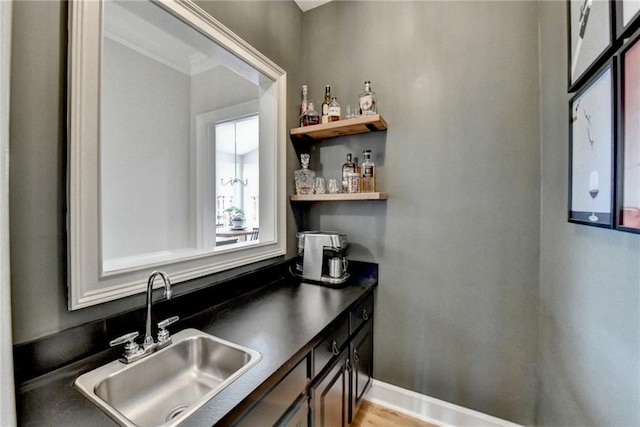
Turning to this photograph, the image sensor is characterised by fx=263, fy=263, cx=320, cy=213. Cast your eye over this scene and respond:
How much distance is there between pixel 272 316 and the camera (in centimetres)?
121

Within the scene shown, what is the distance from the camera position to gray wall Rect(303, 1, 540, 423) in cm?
143

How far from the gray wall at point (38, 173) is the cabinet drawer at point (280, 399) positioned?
25.2 inches

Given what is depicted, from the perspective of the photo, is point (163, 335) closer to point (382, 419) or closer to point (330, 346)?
point (330, 346)

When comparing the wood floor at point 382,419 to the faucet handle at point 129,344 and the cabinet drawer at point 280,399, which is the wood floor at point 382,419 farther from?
the faucet handle at point 129,344

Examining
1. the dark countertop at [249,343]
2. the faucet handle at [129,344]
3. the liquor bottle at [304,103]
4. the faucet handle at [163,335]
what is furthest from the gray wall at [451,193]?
the faucet handle at [129,344]

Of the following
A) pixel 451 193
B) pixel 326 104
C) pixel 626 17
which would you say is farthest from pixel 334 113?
pixel 626 17

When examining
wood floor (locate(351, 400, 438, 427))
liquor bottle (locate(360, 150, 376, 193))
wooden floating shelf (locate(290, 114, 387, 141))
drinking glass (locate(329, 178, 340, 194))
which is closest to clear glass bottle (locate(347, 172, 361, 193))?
liquor bottle (locate(360, 150, 376, 193))

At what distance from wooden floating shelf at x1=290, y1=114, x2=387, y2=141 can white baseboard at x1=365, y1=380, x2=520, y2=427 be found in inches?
67.4

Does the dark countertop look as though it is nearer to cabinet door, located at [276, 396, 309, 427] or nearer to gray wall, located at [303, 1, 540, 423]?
cabinet door, located at [276, 396, 309, 427]

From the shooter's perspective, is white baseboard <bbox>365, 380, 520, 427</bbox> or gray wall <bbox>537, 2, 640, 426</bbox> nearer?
gray wall <bbox>537, 2, 640, 426</bbox>

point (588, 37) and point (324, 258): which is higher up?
point (588, 37)

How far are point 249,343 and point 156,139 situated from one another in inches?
78.8

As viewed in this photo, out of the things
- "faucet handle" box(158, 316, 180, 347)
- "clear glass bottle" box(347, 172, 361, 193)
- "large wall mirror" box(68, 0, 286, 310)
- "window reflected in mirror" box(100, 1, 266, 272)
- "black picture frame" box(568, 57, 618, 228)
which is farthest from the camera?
"window reflected in mirror" box(100, 1, 266, 272)

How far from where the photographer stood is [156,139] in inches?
87.2
